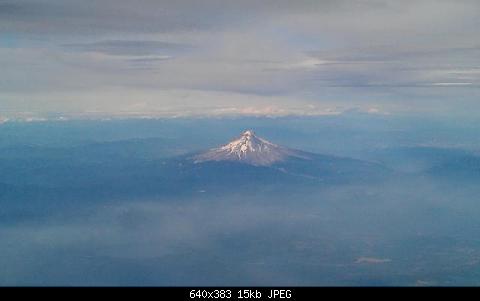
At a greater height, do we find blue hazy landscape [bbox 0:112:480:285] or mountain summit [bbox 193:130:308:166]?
mountain summit [bbox 193:130:308:166]

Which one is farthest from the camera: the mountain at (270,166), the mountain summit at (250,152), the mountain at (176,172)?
the mountain summit at (250,152)

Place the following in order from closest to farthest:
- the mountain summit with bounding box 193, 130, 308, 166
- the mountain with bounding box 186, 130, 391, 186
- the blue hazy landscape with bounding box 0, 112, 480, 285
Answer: the blue hazy landscape with bounding box 0, 112, 480, 285, the mountain with bounding box 186, 130, 391, 186, the mountain summit with bounding box 193, 130, 308, 166

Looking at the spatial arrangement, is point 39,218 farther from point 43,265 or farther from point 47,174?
point 47,174

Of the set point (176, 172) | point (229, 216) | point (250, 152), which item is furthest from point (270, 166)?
point (229, 216)

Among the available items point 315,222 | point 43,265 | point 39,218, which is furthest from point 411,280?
point 39,218

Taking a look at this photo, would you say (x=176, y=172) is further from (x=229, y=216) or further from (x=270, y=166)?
(x=229, y=216)
